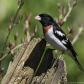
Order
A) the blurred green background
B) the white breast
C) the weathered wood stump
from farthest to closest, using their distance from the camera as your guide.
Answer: the blurred green background < the white breast < the weathered wood stump

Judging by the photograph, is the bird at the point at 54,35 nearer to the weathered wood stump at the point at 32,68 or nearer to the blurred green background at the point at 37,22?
the weathered wood stump at the point at 32,68

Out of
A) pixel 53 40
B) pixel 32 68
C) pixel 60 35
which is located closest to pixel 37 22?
pixel 60 35

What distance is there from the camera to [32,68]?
262 centimetres

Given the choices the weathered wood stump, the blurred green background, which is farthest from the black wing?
the blurred green background

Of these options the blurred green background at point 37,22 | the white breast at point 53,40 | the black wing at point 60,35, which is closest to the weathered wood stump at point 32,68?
the white breast at point 53,40

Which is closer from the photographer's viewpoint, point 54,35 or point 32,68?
point 32,68

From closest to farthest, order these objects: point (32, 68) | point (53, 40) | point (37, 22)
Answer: point (32, 68) < point (53, 40) < point (37, 22)

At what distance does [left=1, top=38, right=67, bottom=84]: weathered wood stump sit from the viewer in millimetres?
2444

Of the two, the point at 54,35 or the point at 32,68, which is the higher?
the point at 54,35

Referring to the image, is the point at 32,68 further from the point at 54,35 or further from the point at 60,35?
the point at 60,35

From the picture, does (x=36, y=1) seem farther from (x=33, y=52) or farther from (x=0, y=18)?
(x=33, y=52)

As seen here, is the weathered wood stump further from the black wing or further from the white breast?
the black wing

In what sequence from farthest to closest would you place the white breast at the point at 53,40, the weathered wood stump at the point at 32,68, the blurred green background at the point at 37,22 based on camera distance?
the blurred green background at the point at 37,22 → the white breast at the point at 53,40 → the weathered wood stump at the point at 32,68

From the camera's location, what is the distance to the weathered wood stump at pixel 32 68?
96.2 inches
